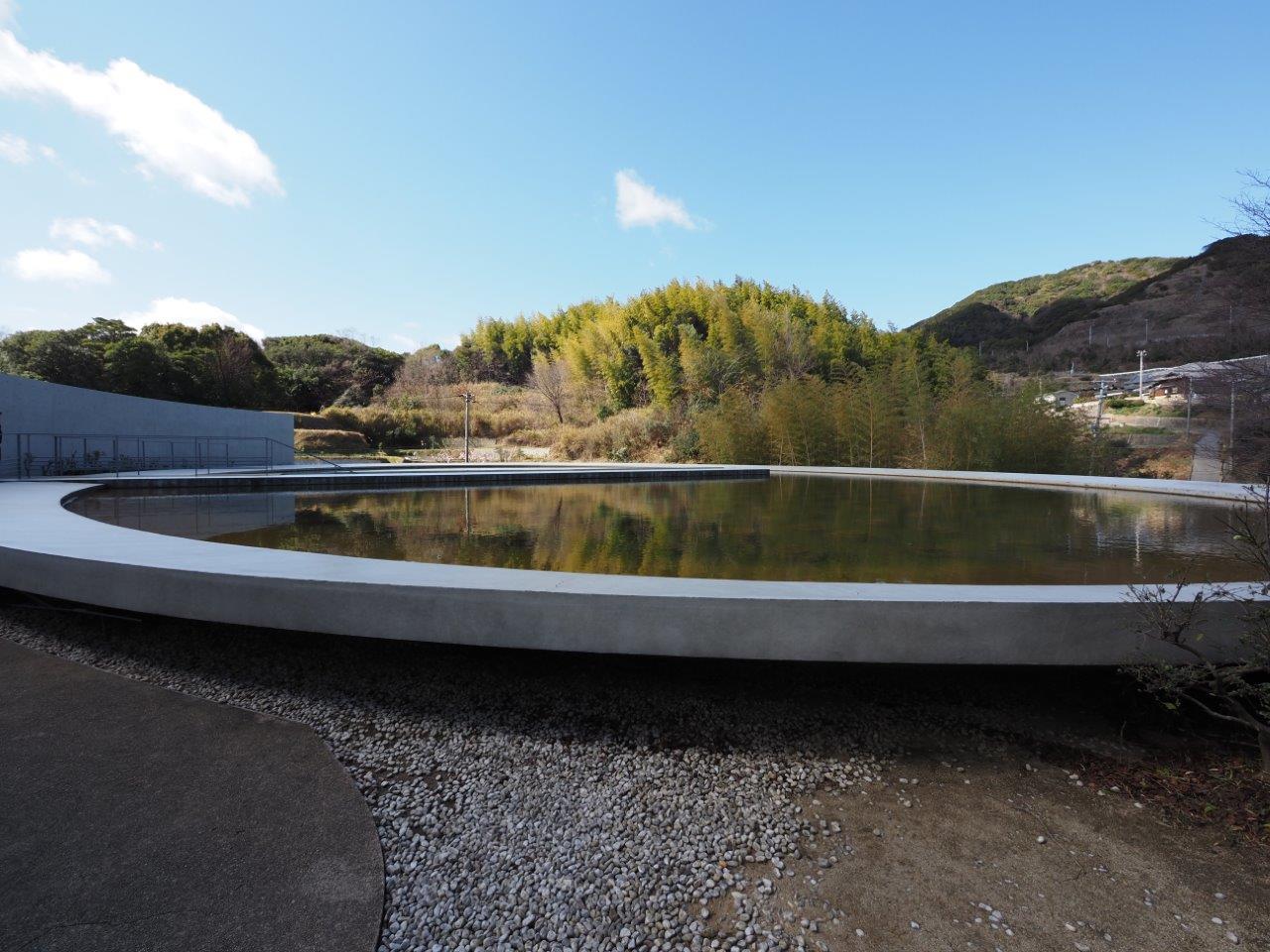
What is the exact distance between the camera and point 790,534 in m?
4.18

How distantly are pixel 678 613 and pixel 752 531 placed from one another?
2.45m

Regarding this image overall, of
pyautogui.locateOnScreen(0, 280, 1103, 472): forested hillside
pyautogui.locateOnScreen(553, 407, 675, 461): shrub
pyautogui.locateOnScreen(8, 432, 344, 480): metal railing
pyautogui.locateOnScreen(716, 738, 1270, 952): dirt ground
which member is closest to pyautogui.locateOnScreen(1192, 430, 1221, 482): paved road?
pyautogui.locateOnScreen(0, 280, 1103, 472): forested hillside

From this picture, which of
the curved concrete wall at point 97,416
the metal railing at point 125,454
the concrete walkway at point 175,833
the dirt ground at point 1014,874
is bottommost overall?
the dirt ground at point 1014,874

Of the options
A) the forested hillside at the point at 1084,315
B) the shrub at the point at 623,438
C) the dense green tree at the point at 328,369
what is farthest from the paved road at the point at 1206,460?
the dense green tree at the point at 328,369

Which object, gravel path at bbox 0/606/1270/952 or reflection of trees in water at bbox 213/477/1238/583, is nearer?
gravel path at bbox 0/606/1270/952

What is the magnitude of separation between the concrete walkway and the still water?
1198 millimetres

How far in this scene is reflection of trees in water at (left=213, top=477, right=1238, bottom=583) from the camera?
10.0 ft

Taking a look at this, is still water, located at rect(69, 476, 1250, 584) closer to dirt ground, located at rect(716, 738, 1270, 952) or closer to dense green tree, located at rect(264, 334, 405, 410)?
dirt ground, located at rect(716, 738, 1270, 952)

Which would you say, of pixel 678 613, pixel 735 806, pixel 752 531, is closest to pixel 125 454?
pixel 752 531

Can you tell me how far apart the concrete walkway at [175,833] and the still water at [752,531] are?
120cm

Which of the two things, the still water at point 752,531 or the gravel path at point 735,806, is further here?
the still water at point 752,531

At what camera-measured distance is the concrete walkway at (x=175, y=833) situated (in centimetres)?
138

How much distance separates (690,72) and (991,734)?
14.1 metres

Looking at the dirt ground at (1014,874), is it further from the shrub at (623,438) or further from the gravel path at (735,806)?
the shrub at (623,438)
